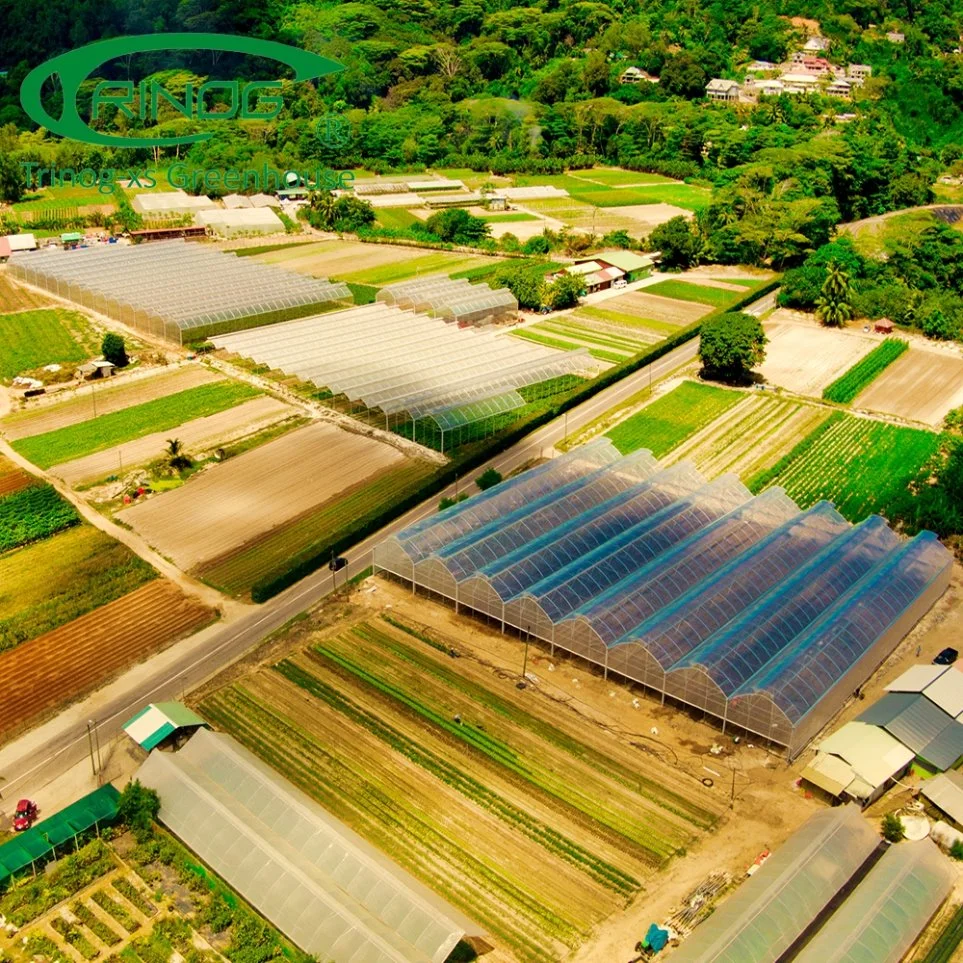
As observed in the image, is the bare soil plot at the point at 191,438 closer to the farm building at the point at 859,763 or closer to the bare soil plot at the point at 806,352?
the bare soil plot at the point at 806,352

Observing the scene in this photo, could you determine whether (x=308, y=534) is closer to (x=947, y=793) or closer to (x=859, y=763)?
(x=859, y=763)

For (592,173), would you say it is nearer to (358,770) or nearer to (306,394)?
(306,394)

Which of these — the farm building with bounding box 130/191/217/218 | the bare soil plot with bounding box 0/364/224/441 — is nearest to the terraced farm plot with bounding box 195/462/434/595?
the bare soil plot with bounding box 0/364/224/441

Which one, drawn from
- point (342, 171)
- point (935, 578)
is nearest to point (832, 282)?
point (935, 578)

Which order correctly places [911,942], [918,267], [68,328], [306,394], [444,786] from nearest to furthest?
[911,942]
[444,786]
[306,394]
[68,328]
[918,267]

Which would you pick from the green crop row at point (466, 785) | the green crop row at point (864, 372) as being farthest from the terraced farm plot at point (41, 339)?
the green crop row at point (864, 372)

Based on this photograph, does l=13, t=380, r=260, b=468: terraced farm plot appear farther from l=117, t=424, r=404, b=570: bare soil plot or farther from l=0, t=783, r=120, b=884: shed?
l=0, t=783, r=120, b=884: shed

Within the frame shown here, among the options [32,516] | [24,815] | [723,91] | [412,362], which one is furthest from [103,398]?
[723,91]
